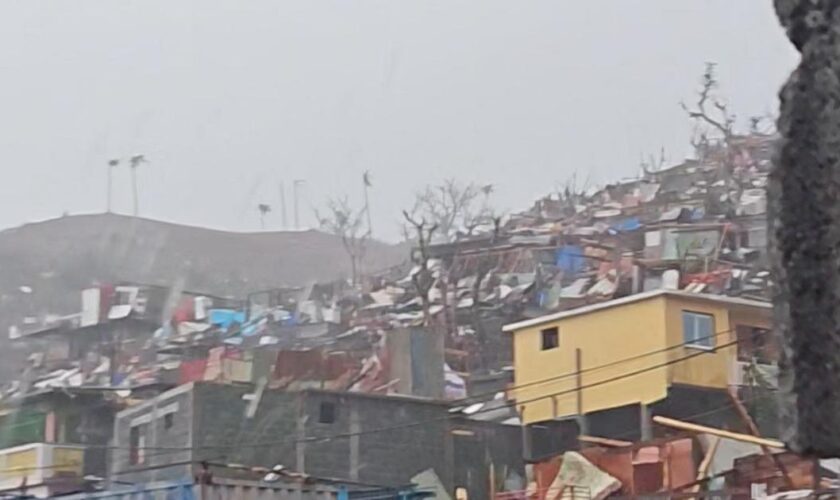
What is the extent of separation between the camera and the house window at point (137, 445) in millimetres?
28406

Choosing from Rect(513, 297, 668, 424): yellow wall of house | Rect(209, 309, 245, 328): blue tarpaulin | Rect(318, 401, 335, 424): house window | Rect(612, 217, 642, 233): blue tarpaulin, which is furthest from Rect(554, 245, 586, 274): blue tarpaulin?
Rect(318, 401, 335, 424): house window

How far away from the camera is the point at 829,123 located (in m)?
2.34

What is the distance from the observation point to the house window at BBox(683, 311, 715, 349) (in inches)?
1046

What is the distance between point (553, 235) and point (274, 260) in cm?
1577

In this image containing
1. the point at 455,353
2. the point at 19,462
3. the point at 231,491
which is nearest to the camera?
the point at 231,491

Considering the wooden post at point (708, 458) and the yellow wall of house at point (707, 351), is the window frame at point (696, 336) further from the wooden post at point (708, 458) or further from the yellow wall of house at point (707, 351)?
the wooden post at point (708, 458)

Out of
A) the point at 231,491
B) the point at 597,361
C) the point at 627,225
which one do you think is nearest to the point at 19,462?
the point at 597,361

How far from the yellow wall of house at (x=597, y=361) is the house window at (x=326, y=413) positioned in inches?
154

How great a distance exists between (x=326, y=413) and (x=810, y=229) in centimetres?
2513

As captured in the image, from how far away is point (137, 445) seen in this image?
94.4 ft

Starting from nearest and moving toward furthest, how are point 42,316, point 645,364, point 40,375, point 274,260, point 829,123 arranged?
1. point 829,123
2. point 645,364
3. point 40,375
4. point 42,316
5. point 274,260

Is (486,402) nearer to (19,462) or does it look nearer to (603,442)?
(603,442)

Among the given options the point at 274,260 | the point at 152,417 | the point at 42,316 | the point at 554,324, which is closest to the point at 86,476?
the point at 152,417

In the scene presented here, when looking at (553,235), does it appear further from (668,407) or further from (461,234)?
(668,407)
